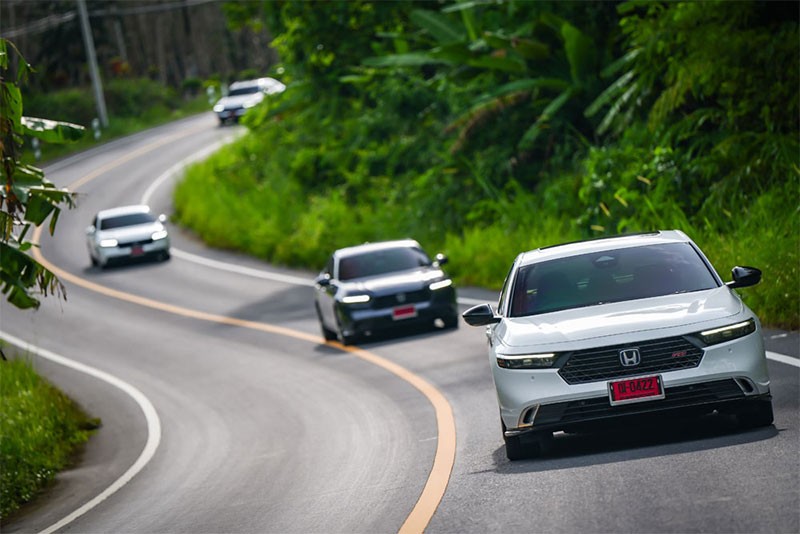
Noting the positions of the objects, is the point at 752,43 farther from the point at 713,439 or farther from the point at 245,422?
the point at 713,439

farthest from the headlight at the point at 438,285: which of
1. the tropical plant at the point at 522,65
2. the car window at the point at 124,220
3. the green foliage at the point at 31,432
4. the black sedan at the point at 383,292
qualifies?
the car window at the point at 124,220

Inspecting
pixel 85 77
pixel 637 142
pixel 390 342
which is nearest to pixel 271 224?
pixel 637 142

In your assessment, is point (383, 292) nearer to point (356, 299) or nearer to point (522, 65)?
point (356, 299)

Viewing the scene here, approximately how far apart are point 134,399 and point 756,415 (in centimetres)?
1234

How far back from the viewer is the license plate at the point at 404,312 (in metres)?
21.6

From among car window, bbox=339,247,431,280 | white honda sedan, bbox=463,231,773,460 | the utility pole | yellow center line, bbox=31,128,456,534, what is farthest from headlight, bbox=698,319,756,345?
the utility pole

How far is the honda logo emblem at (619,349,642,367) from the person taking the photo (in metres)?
10.1

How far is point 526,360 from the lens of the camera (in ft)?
34.0

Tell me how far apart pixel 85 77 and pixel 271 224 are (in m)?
56.7

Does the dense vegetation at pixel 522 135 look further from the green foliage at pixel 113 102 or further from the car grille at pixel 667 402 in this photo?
the green foliage at pixel 113 102

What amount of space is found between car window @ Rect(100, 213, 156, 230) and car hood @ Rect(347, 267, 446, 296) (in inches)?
794

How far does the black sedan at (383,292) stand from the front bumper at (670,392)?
11.4 metres

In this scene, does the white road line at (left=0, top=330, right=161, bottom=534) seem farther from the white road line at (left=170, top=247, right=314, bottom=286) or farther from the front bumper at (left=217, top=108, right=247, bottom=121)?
the front bumper at (left=217, top=108, right=247, bottom=121)

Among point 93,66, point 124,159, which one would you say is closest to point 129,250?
point 124,159
